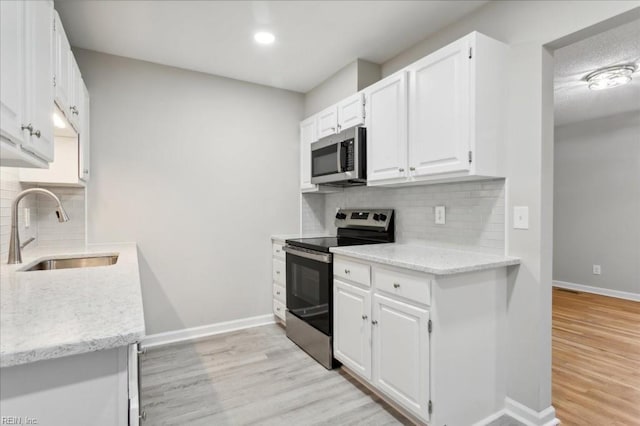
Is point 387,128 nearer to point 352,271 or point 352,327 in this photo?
point 352,271

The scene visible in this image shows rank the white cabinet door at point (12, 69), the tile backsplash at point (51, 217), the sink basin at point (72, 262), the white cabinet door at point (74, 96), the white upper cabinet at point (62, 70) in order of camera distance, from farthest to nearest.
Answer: the tile backsplash at point (51, 217)
the sink basin at point (72, 262)
the white cabinet door at point (74, 96)
the white upper cabinet at point (62, 70)
the white cabinet door at point (12, 69)

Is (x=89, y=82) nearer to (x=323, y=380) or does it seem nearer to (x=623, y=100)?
(x=323, y=380)

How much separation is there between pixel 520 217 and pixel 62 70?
8.78 ft

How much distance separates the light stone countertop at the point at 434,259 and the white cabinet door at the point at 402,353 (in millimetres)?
241

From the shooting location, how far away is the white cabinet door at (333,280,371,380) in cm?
217

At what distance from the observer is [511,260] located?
6.32 feet

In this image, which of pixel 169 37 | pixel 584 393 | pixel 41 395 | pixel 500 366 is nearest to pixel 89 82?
pixel 169 37

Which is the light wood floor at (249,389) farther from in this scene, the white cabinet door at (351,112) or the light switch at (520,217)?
the white cabinet door at (351,112)

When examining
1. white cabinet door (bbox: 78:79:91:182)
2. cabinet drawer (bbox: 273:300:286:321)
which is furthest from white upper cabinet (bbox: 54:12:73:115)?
cabinet drawer (bbox: 273:300:286:321)

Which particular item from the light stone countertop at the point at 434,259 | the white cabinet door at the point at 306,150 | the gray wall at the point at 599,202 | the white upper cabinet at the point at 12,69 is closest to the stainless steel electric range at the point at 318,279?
the light stone countertop at the point at 434,259

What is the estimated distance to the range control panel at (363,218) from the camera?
9.52 ft

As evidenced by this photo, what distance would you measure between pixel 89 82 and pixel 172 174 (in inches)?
39.3

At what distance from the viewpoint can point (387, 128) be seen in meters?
2.47

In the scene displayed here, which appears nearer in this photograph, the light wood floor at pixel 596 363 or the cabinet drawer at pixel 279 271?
the light wood floor at pixel 596 363
